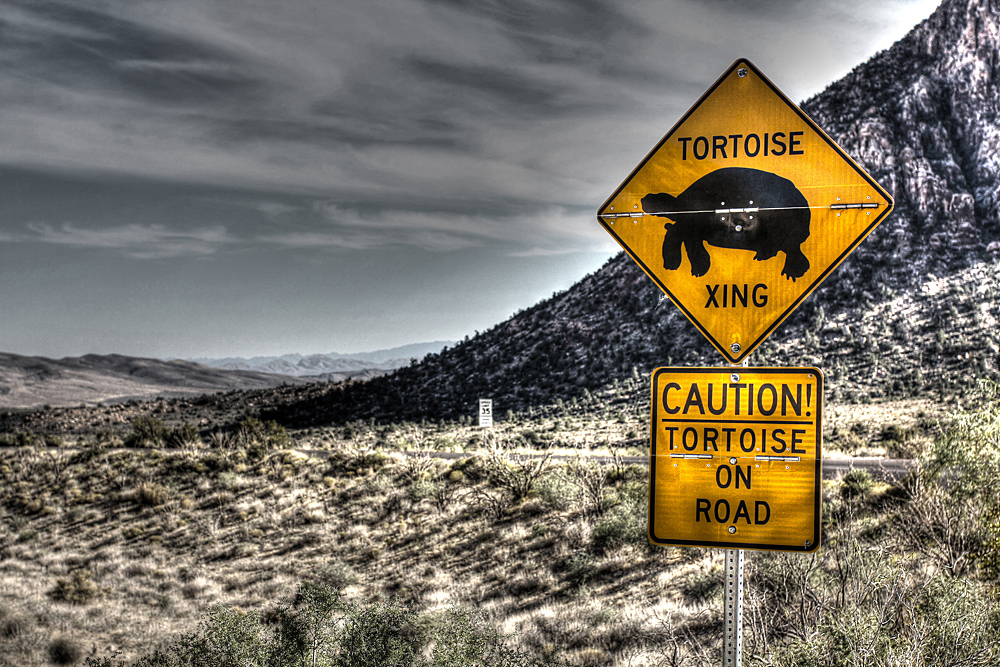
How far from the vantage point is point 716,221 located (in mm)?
3342

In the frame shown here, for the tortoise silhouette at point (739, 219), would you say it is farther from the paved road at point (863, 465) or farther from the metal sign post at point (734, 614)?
the paved road at point (863, 465)

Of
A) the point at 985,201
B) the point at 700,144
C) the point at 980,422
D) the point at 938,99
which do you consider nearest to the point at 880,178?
the point at 985,201

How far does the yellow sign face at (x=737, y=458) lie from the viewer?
3.11 m

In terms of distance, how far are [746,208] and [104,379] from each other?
155671 mm

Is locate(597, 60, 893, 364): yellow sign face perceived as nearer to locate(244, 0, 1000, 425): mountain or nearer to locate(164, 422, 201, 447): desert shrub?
locate(164, 422, 201, 447): desert shrub

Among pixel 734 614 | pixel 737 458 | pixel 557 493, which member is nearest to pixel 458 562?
pixel 557 493

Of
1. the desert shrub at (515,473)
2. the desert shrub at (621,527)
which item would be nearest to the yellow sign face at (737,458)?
the desert shrub at (621,527)

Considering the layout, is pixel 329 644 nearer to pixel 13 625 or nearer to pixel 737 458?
pixel 737 458

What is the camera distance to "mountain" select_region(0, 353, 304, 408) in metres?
117

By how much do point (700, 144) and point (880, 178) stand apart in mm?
53107

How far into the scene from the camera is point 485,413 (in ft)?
126

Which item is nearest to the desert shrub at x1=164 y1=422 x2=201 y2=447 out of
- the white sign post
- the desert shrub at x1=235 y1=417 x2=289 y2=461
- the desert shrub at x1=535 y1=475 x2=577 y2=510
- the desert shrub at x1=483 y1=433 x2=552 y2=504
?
the desert shrub at x1=235 y1=417 x2=289 y2=461

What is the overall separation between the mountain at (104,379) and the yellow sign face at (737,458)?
113m

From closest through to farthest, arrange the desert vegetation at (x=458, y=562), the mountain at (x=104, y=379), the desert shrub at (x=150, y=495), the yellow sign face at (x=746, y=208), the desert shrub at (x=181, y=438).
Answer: the yellow sign face at (x=746, y=208) < the desert vegetation at (x=458, y=562) < the desert shrub at (x=150, y=495) < the desert shrub at (x=181, y=438) < the mountain at (x=104, y=379)
